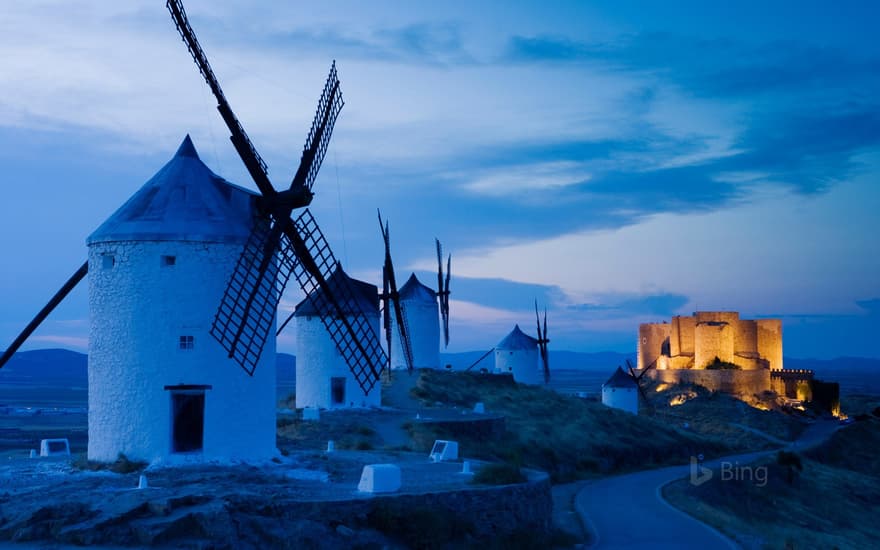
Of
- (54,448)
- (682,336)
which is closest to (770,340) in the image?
(682,336)

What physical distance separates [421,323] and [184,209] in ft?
94.9

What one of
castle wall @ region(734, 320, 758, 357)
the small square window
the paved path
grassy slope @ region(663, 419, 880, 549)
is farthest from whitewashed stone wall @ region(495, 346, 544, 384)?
the small square window

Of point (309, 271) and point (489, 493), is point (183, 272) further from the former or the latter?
point (489, 493)

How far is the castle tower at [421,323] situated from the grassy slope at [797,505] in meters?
17.1

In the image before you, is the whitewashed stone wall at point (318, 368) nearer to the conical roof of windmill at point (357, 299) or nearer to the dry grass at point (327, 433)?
the conical roof of windmill at point (357, 299)

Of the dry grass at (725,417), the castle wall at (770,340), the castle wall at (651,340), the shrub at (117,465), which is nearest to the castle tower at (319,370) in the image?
the shrub at (117,465)

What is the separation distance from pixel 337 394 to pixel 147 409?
15.4m

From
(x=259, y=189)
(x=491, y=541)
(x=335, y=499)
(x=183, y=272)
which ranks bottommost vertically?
(x=491, y=541)

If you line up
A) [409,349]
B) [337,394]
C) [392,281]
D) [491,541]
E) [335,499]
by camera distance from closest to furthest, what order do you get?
[335,499]
[491,541]
[337,394]
[392,281]
[409,349]

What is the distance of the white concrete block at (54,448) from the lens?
20.5 meters

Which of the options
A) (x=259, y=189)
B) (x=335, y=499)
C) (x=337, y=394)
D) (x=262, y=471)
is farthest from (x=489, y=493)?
(x=337, y=394)

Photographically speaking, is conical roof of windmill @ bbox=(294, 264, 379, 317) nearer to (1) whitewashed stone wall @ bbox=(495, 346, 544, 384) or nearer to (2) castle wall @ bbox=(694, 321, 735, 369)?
(1) whitewashed stone wall @ bbox=(495, 346, 544, 384)

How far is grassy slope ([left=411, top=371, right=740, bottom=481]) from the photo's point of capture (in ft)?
98.9

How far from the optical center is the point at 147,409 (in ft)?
57.6
